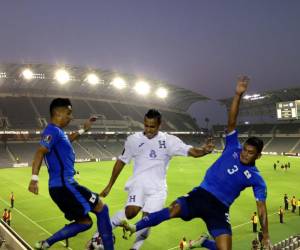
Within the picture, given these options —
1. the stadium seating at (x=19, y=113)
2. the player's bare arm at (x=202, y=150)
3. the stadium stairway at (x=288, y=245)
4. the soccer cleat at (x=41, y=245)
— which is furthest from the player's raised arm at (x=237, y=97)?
the stadium seating at (x=19, y=113)

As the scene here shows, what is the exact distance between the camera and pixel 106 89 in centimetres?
8275

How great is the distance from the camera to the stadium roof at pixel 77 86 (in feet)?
204

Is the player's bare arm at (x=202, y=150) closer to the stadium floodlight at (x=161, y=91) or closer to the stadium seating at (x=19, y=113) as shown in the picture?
the stadium seating at (x=19, y=113)

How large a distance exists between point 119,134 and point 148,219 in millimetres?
71810

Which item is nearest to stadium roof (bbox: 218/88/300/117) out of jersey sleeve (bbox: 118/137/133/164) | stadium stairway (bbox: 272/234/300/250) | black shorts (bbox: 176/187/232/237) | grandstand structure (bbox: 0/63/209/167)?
grandstand structure (bbox: 0/63/209/167)

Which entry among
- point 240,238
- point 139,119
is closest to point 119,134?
point 139,119

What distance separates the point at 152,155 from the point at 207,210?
1.33 meters

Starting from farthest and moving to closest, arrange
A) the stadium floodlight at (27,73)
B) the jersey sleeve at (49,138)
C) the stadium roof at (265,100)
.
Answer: the stadium roof at (265,100) < the stadium floodlight at (27,73) < the jersey sleeve at (49,138)

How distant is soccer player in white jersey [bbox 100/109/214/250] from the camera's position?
562 cm

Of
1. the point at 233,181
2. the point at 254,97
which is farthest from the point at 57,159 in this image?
the point at 254,97

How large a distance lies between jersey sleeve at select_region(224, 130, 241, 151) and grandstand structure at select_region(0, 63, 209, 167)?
50452 millimetres

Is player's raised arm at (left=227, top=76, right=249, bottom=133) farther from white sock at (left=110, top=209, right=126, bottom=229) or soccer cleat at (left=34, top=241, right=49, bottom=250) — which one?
soccer cleat at (left=34, top=241, right=49, bottom=250)

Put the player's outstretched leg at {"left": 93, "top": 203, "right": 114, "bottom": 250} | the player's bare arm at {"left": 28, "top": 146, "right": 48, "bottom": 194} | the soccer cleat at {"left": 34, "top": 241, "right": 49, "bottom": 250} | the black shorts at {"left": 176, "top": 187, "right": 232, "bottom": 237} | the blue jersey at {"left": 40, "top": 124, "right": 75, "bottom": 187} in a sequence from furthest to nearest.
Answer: the black shorts at {"left": 176, "top": 187, "right": 232, "bottom": 237} → the player's outstretched leg at {"left": 93, "top": 203, "right": 114, "bottom": 250} → the soccer cleat at {"left": 34, "top": 241, "right": 49, "bottom": 250} → the blue jersey at {"left": 40, "top": 124, "right": 75, "bottom": 187} → the player's bare arm at {"left": 28, "top": 146, "right": 48, "bottom": 194}

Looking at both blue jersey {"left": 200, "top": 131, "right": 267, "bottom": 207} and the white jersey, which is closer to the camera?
blue jersey {"left": 200, "top": 131, "right": 267, "bottom": 207}
